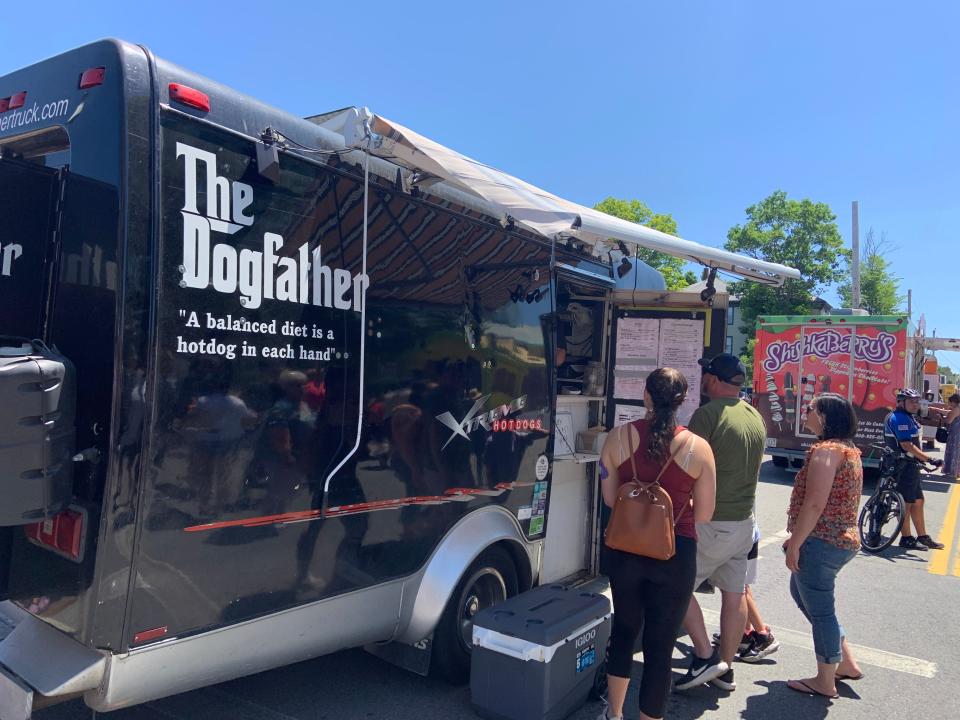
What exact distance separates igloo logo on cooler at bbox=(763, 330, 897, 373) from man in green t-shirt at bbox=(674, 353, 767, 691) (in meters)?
9.47

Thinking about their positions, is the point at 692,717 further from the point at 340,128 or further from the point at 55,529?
the point at 340,128

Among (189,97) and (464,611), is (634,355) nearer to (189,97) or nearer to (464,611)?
(464,611)

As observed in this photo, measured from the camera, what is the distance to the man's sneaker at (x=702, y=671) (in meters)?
4.01

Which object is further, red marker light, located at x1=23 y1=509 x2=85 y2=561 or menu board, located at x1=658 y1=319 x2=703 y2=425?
menu board, located at x1=658 y1=319 x2=703 y2=425

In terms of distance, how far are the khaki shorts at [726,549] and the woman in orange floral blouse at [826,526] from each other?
242 millimetres

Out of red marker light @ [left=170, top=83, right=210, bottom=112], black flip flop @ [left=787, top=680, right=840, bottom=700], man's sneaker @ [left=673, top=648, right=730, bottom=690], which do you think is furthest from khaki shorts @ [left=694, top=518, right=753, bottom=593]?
red marker light @ [left=170, top=83, right=210, bottom=112]

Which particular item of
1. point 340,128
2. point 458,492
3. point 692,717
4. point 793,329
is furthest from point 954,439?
point 340,128

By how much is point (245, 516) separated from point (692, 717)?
2676mm

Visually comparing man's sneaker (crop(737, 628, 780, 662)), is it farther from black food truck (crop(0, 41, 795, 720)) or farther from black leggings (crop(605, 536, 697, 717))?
black food truck (crop(0, 41, 795, 720))

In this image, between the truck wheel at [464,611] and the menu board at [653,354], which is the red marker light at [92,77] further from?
the menu board at [653,354]

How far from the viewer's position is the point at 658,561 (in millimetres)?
3174

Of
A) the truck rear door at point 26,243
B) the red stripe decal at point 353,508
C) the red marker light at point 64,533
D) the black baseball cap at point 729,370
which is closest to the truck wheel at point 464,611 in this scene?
the red stripe decal at point 353,508

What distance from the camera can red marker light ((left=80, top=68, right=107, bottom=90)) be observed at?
255 cm

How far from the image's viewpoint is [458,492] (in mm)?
3783
